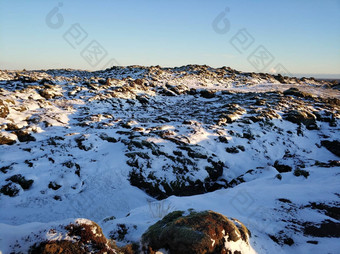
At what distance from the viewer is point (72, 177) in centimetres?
878

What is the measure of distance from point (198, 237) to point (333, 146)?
16.4m

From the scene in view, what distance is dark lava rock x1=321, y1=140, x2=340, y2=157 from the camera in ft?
46.9

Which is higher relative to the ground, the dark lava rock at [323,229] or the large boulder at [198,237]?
the large boulder at [198,237]

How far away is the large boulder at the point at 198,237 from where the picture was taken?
3.23m

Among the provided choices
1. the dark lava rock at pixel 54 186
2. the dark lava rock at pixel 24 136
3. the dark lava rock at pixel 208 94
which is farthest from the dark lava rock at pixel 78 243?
the dark lava rock at pixel 208 94

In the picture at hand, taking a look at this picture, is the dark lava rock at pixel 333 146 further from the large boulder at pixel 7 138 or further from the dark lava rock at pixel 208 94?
the large boulder at pixel 7 138

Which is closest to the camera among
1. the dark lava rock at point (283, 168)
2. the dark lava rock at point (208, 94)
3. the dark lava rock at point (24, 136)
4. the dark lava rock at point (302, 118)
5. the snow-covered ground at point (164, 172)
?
the snow-covered ground at point (164, 172)

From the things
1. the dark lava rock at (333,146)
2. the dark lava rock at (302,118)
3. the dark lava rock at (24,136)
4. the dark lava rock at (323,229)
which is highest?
the dark lava rock at (24,136)

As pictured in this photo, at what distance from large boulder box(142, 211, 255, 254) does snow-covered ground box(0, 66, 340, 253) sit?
0.65 m

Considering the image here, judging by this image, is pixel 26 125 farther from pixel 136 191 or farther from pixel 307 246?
pixel 307 246

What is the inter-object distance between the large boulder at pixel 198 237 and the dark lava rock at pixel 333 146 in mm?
14685

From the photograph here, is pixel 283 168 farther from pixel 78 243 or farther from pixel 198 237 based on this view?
pixel 78 243

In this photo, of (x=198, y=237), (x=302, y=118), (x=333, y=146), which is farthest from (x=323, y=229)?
(x=302, y=118)

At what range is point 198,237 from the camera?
325 centimetres
